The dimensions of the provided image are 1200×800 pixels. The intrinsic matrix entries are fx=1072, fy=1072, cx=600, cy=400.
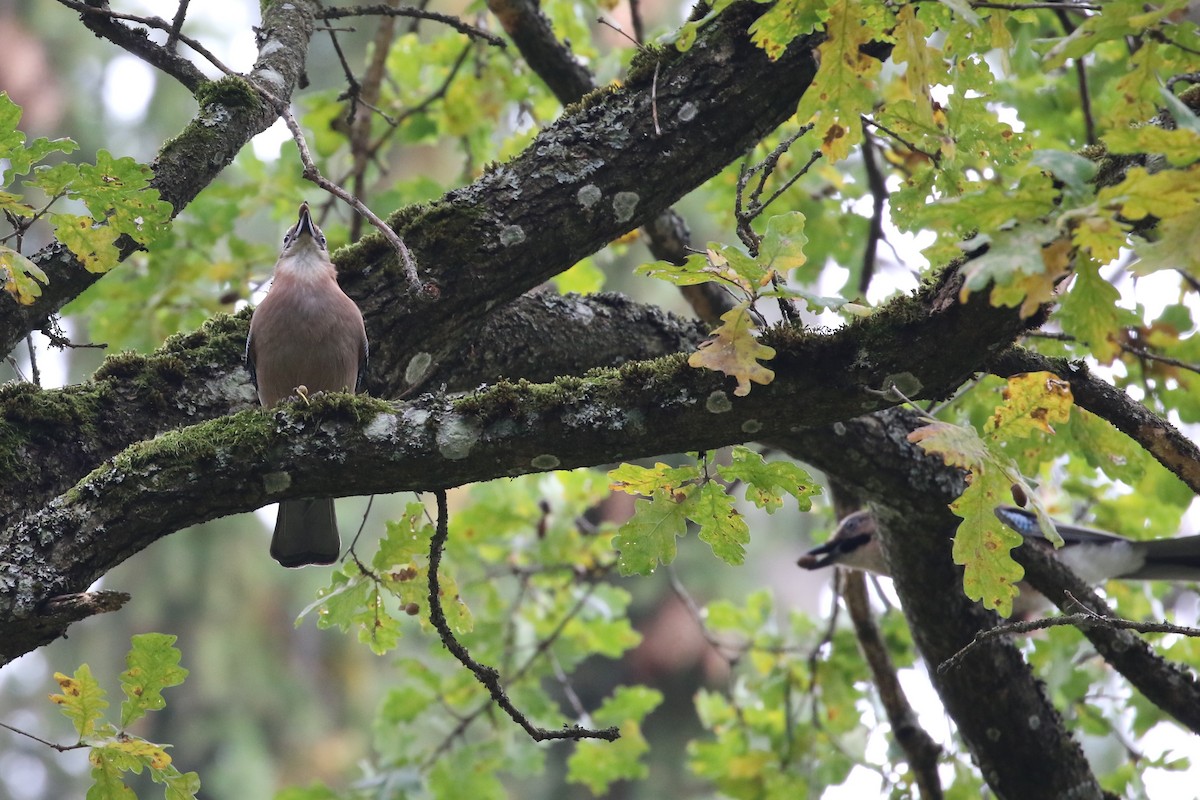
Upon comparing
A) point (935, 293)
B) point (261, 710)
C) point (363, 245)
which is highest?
point (261, 710)

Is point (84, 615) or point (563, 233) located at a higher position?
point (563, 233)

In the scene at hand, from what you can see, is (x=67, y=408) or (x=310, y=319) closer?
(x=67, y=408)

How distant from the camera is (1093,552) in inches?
205

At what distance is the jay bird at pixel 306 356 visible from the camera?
11.5ft

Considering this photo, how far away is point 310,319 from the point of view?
363 centimetres

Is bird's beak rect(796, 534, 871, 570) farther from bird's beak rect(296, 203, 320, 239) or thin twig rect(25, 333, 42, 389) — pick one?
thin twig rect(25, 333, 42, 389)

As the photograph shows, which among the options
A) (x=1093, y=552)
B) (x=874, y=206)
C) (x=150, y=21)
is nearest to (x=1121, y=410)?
(x=874, y=206)

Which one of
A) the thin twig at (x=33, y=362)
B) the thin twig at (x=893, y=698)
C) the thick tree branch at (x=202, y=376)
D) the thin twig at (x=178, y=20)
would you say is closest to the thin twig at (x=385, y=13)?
the thin twig at (x=178, y=20)

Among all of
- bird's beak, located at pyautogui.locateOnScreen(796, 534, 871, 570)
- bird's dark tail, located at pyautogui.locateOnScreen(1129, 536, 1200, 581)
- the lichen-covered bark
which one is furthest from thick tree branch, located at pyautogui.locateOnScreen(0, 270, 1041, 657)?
bird's dark tail, located at pyautogui.locateOnScreen(1129, 536, 1200, 581)

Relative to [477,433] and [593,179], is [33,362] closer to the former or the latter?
[477,433]

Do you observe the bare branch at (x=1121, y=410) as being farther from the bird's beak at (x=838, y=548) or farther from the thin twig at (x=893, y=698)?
the bird's beak at (x=838, y=548)

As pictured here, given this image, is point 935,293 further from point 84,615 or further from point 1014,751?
point 1014,751

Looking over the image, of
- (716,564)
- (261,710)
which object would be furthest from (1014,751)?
(261,710)

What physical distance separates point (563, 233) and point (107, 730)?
6.19 feet
